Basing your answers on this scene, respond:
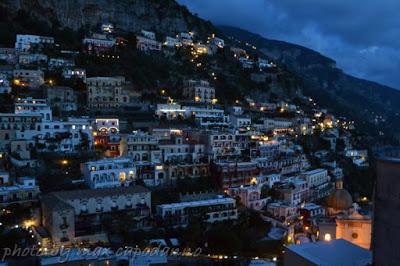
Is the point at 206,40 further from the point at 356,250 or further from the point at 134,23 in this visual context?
the point at 356,250

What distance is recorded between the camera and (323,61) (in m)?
153

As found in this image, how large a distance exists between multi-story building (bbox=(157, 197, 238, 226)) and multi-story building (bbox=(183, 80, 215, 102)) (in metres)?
24.9

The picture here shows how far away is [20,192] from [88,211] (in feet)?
13.3

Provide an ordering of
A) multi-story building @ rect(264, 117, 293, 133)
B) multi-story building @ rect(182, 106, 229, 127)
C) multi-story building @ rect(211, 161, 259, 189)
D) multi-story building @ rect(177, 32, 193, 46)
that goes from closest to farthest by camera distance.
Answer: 1. multi-story building @ rect(211, 161, 259, 189)
2. multi-story building @ rect(182, 106, 229, 127)
3. multi-story building @ rect(264, 117, 293, 133)
4. multi-story building @ rect(177, 32, 193, 46)

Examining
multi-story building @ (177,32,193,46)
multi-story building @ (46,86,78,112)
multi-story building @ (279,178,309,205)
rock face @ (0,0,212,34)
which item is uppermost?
rock face @ (0,0,212,34)

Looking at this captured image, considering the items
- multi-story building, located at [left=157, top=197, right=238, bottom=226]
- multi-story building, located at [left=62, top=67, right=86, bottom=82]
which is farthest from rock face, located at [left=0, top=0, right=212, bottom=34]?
multi-story building, located at [left=157, top=197, right=238, bottom=226]

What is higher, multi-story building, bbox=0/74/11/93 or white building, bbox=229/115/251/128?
multi-story building, bbox=0/74/11/93

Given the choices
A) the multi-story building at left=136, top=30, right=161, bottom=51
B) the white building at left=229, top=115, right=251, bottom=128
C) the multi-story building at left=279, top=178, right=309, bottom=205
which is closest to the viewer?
the multi-story building at left=279, top=178, right=309, bottom=205

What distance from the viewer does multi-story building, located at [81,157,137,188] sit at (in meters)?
28.2

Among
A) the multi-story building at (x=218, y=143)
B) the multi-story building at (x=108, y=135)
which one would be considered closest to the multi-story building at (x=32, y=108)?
the multi-story building at (x=108, y=135)

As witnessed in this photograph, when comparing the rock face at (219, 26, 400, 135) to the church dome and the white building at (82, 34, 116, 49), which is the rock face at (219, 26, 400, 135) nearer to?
the white building at (82, 34, 116, 49)

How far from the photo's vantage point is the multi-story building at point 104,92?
42.7 m

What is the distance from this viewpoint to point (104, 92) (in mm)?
43312

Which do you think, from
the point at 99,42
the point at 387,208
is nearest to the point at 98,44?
the point at 99,42
